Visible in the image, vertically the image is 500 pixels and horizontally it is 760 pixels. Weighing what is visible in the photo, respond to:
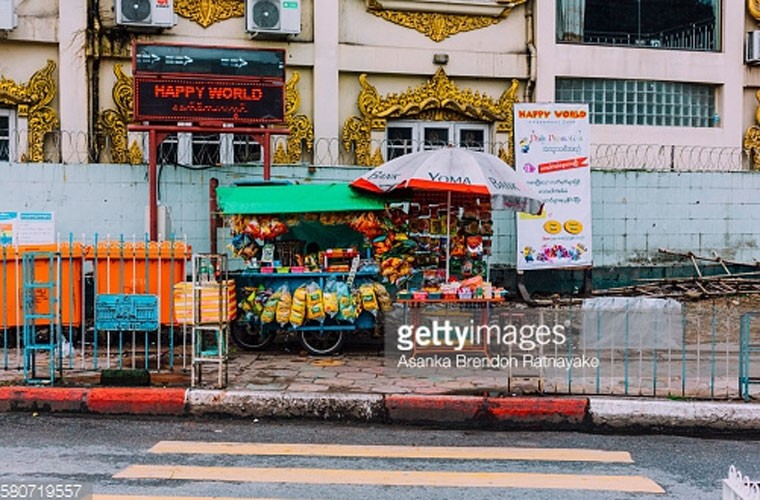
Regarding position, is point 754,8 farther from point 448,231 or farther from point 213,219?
point 213,219

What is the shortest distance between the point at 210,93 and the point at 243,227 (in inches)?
93.9

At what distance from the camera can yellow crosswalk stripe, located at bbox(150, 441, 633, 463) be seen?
23.5 feet

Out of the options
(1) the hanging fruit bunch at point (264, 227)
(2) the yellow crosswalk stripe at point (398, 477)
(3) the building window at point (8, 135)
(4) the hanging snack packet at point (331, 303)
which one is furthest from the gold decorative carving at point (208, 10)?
(2) the yellow crosswalk stripe at point (398, 477)

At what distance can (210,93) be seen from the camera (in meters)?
12.3

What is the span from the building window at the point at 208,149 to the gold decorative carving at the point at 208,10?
1.82 metres

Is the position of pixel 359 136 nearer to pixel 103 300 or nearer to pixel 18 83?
pixel 18 83

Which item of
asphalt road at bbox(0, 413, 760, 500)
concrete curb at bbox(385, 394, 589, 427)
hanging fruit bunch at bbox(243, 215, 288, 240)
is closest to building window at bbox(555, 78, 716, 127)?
hanging fruit bunch at bbox(243, 215, 288, 240)

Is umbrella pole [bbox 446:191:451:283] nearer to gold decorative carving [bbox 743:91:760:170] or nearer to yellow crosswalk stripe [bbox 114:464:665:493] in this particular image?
yellow crosswalk stripe [bbox 114:464:665:493]

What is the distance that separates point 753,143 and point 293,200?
10176 mm

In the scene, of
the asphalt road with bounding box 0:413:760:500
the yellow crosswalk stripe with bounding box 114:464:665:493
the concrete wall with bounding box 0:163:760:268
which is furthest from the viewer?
the concrete wall with bounding box 0:163:760:268

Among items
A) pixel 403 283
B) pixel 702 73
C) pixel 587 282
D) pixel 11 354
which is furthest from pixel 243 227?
pixel 702 73

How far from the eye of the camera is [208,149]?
1504 centimetres

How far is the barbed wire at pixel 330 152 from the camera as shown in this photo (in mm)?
14383

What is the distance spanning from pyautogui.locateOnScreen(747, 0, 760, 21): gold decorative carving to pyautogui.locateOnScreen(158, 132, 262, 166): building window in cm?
934
